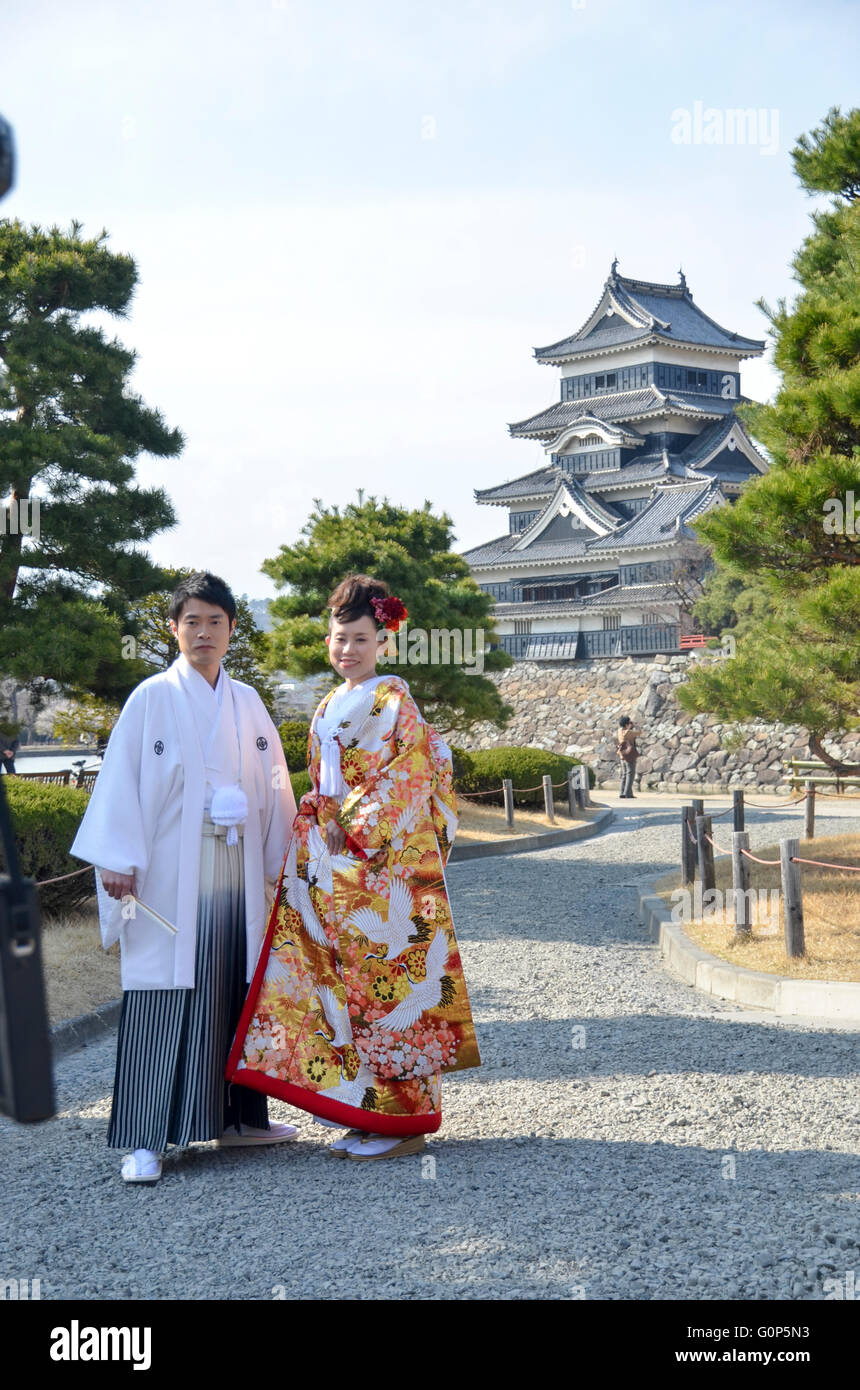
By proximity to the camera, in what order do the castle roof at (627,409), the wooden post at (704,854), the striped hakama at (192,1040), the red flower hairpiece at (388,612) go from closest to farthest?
the striped hakama at (192,1040) < the red flower hairpiece at (388,612) < the wooden post at (704,854) < the castle roof at (627,409)

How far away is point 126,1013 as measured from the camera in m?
3.81

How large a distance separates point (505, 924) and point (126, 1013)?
5571 mm

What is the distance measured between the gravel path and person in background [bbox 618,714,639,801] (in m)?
18.6

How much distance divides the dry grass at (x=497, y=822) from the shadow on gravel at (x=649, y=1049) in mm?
8751

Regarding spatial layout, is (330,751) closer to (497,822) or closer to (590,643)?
(497,822)

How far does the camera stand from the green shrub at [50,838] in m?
7.40

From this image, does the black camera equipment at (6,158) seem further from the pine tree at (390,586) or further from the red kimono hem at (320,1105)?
the pine tree at (390,586)

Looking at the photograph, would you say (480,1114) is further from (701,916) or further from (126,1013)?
(701,916)

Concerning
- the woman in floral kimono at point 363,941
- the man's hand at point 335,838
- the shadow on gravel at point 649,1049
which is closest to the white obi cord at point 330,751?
the woman in floral kimono at point 363,941

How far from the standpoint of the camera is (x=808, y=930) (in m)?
7.31

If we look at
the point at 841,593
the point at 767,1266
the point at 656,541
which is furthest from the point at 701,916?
the point at 656,541

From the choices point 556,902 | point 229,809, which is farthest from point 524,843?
point 229,809

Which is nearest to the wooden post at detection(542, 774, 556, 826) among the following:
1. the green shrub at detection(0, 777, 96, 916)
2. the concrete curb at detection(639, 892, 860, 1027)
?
the concrete curb at detection(639, 892, 860, 1027)

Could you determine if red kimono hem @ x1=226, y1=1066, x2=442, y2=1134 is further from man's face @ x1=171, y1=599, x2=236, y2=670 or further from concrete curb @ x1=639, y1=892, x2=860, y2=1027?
concrete curb @ x1=639, y1=892, x2=860, y2=1027
